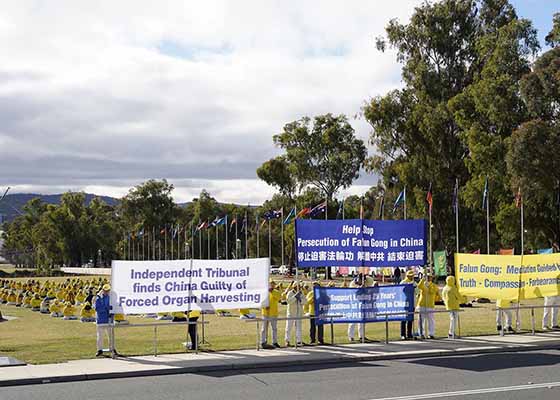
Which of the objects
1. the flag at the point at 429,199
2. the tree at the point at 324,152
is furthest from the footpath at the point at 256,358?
the tree at the point at 324,152

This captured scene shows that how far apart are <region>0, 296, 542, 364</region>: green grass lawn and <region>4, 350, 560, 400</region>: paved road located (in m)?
4.29

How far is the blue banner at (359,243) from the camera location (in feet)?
70.8

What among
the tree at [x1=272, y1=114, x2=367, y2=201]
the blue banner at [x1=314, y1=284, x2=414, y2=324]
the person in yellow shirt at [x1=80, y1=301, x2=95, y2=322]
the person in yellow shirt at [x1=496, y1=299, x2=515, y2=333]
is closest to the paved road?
the blue banner at [x1=314, y1=284, x2=414, y2=324]

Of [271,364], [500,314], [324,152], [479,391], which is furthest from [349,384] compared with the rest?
[324,152]

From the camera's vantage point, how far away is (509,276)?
2397 cm

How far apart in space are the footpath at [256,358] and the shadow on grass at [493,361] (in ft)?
2.44

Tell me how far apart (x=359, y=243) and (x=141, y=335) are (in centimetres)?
946

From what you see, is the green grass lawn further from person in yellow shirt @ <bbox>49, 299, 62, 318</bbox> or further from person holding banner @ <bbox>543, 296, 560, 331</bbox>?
person in yellow shirt @ <bbox>49, 299, 62, 318</bbox>

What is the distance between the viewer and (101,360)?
61.2 ft

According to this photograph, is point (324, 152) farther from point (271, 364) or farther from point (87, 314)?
point (271, 364)

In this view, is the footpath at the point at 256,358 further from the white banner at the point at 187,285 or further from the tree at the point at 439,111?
the tree at the point at 439,111

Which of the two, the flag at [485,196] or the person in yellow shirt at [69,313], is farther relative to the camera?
the flag at [485,196]

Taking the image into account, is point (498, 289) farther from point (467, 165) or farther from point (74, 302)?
point (467, 165)

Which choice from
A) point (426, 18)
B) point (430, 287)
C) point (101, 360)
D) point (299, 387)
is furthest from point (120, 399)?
point (426, 18)
